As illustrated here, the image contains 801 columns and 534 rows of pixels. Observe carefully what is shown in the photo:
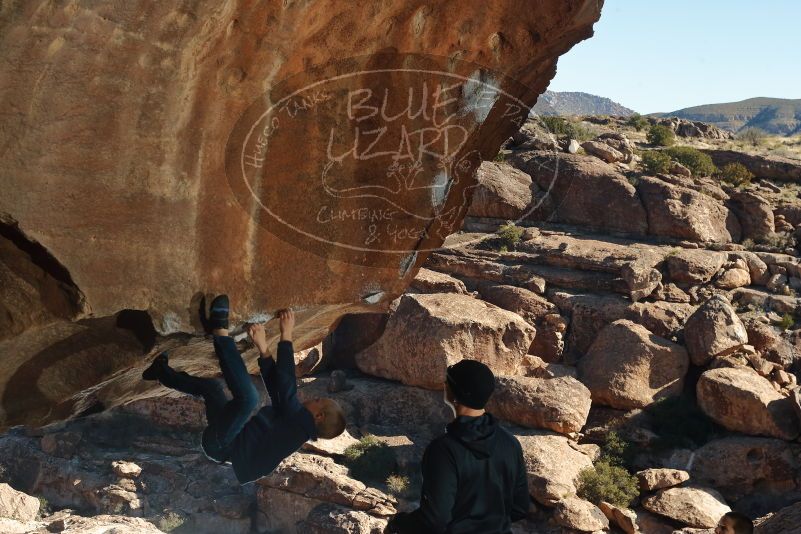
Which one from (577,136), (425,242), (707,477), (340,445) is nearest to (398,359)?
(340,445)

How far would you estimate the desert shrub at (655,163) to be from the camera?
2767 centimetres

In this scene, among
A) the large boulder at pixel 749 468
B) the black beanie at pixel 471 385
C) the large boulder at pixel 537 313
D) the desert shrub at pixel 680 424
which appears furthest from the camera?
the large boulder at pixel 537 313

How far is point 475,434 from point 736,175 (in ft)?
90.7

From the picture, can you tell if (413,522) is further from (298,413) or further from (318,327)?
(318,327)

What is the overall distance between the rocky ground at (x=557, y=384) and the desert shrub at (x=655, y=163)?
1.07 m

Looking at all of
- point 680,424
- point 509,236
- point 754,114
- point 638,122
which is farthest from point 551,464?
point 754,114

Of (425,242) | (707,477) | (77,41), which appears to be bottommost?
(707,477)

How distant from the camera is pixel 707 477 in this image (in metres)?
18.8

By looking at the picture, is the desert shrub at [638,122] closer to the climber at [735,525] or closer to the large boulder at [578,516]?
the large boulder at [578,516]

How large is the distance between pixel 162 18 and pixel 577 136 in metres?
28.1

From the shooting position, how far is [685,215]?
25.3m

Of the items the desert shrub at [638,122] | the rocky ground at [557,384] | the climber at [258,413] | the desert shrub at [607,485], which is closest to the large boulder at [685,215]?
the rocky ground at [557,384]

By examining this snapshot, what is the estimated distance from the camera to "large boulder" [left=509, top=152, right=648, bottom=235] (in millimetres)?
25672

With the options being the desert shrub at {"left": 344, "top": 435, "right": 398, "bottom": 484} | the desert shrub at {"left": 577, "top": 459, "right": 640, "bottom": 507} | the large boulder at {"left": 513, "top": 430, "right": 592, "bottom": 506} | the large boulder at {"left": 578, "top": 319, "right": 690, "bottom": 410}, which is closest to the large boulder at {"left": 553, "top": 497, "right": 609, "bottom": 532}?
the large boulder at {"left": 513, "top": 430, "right": 592, "bottom": 506}
